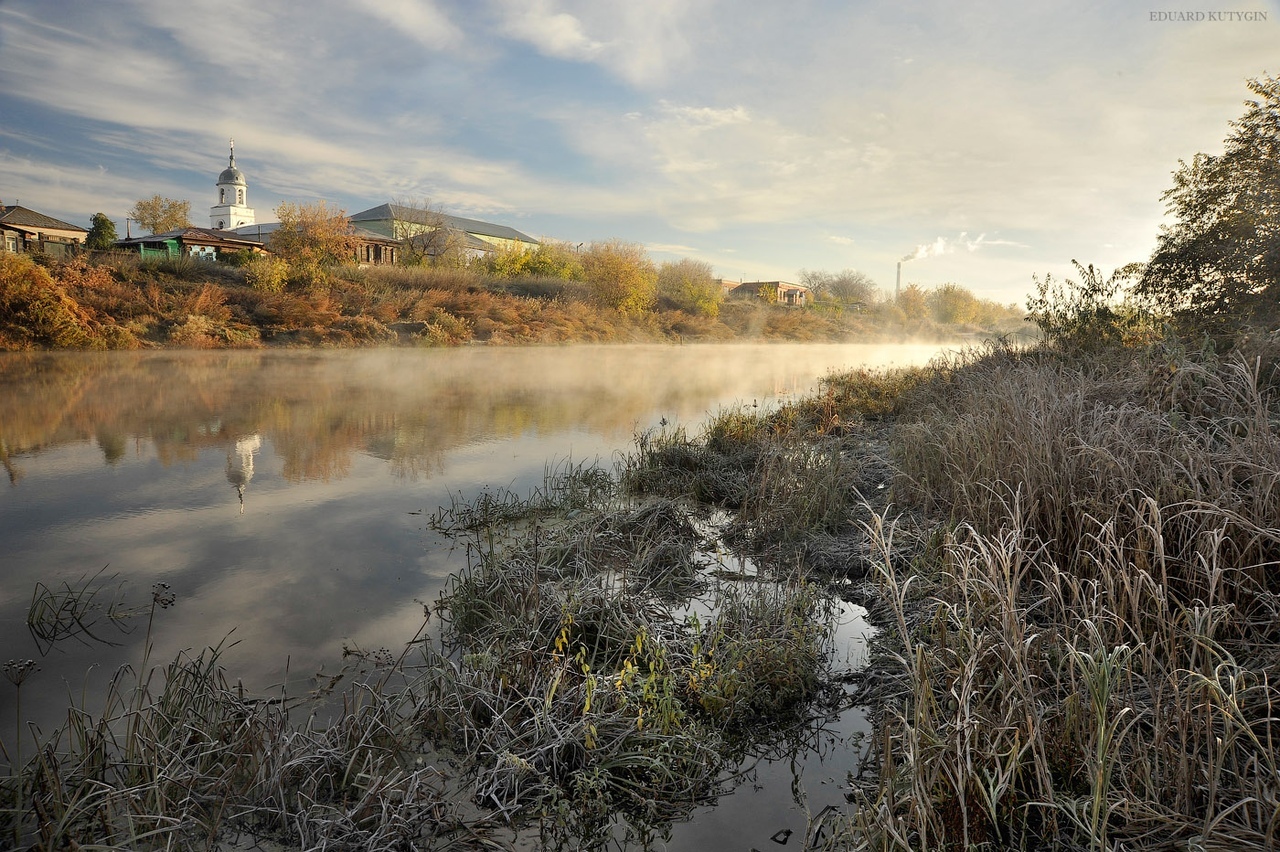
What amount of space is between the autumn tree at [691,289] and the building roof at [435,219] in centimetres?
1911

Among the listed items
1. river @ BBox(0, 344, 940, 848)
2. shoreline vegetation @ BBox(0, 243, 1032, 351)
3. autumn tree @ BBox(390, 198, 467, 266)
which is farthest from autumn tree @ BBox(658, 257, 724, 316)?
river @ BBox(0, 344, 940, 848)

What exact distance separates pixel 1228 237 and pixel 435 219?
57150 mm

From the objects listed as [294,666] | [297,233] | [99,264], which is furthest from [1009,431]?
[297,233]

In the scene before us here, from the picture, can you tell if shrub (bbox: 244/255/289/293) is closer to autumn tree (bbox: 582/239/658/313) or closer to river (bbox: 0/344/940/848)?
river (bbox: 0/344/940/848)

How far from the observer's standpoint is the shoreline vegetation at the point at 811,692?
250 cm

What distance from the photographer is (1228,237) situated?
35.0 feet

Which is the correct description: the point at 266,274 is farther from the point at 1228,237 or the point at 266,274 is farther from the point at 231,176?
the point at 231,176

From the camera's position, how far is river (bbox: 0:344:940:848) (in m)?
4.41

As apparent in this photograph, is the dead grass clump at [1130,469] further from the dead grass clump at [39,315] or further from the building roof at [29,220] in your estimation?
the building roof at [29,220]

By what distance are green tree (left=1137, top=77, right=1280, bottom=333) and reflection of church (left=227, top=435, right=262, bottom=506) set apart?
13.2 meters

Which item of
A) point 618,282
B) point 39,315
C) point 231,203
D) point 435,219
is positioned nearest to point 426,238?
point 435,219

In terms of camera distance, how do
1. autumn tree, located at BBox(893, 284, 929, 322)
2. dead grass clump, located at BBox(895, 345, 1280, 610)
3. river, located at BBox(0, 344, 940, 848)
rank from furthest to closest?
autumn tree, located at BBox(893, 284, 929, 322) → river, located at BBox(0, 344, 940, 848) → dead grass clump, located at BBox(895, 345, 1280, 610)

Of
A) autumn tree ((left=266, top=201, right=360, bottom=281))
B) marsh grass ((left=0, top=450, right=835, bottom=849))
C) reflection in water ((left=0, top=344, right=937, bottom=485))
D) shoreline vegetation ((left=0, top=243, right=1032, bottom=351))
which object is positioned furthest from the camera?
autumn tree ((left=266, top=201, right=360, bottom=281))

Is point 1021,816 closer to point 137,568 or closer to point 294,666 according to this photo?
point 294,666
